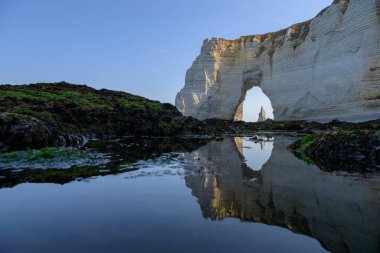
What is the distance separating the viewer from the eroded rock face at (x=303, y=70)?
33375mm

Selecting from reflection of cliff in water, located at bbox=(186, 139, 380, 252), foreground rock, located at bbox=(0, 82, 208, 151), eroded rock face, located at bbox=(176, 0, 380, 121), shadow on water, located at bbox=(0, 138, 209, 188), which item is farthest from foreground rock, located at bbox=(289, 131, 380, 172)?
eroded rock face, located at bbox=(176, 0, 380, 121)

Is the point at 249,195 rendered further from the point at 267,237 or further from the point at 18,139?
the point at 18,139

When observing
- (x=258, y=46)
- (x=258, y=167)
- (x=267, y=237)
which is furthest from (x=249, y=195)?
(x=258, y=46)

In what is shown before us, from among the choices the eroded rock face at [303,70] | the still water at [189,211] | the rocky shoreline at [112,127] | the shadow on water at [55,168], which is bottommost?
the still water at [189,211]

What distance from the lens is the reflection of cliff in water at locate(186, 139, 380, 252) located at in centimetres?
328

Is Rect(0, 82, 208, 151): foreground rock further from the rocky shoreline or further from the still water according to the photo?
the still water

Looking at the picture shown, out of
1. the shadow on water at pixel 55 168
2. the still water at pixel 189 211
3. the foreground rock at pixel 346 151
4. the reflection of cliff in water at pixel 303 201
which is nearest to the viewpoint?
the still water at pixel 189 211

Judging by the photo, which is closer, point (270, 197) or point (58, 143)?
point (270, 197)

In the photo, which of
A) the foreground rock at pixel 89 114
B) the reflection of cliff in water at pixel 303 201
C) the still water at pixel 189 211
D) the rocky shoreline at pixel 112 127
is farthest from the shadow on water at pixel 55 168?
the foreground rock at pixel 89 114

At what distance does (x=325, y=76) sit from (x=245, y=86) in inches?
751

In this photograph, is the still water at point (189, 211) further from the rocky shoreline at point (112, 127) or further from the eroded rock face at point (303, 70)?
the eroded rock face at point (303, 70)

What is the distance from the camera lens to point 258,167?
7.98 metres

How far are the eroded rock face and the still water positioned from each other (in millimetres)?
30655

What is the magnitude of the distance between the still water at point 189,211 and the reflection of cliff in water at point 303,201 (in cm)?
1
